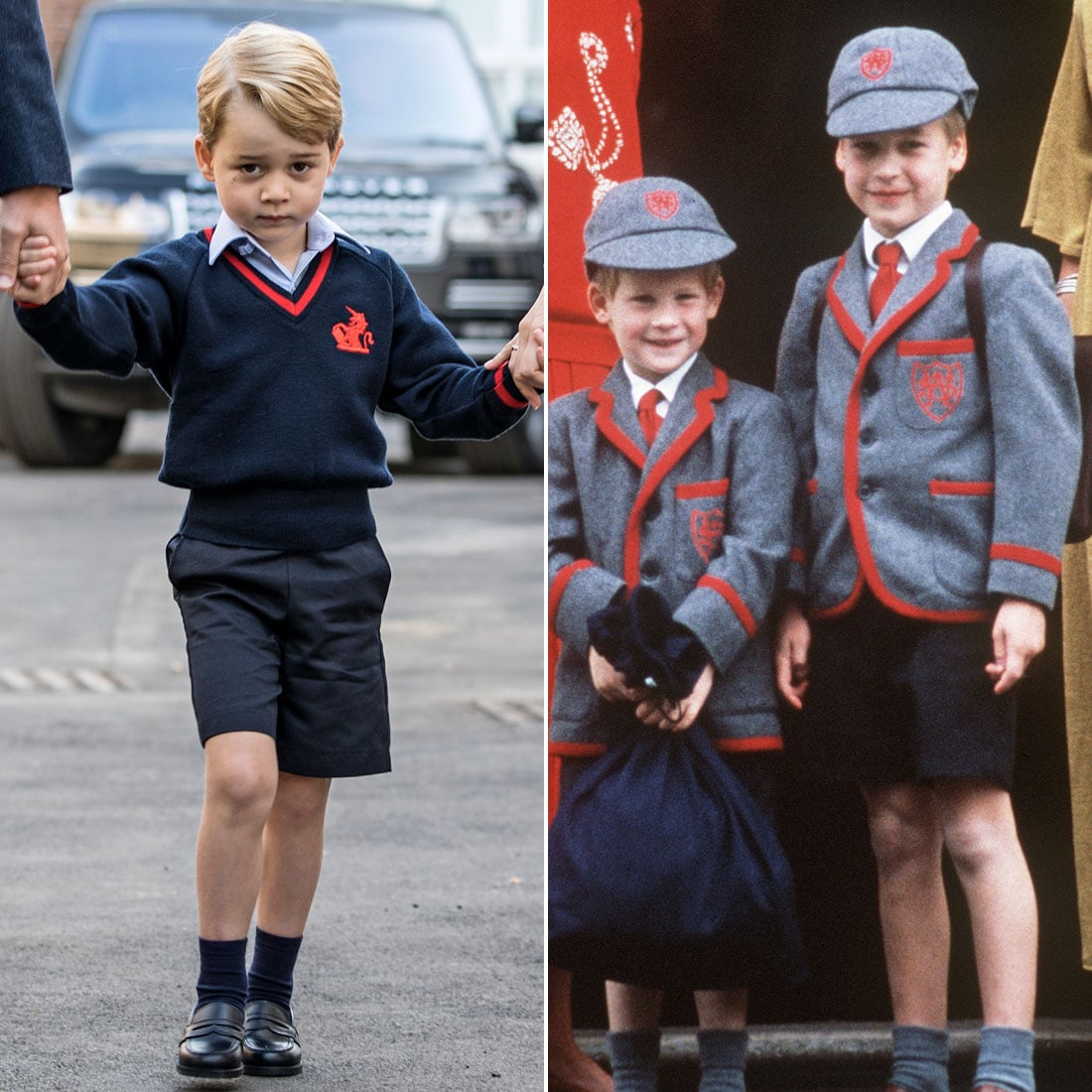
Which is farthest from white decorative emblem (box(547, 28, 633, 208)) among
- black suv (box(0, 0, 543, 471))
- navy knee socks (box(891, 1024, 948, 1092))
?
black suv (box(0, 0, 543, 471))

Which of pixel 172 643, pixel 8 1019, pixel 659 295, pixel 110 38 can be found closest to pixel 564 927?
pixel 659 295

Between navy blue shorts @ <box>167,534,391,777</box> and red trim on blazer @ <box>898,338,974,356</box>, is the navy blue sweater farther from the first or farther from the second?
red trim on blazer @ <box>898,338,974,356</box>

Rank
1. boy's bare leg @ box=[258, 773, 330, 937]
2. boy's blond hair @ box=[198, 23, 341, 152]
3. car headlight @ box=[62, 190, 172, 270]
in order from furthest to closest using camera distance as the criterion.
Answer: car headlight @ box=[62, 190, 172, 270] → boy's bare leg @ box=[258, 773, 330, 937] → boy's blond hair @ box=[198, 23, 341, 152]

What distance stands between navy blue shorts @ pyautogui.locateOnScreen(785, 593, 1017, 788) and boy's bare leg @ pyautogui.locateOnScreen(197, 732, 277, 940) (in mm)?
846

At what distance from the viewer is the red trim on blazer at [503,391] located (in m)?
3.19

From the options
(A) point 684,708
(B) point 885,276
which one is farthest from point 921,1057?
(B) point 885,276

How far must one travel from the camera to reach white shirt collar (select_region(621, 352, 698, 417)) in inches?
108

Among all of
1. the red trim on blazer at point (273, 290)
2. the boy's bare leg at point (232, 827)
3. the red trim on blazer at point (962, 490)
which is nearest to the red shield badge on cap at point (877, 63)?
the red trim on blazer at point (962, 490)

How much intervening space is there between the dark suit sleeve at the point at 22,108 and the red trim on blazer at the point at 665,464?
0.90 meters

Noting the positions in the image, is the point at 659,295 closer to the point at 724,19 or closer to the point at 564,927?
the point at 724,19

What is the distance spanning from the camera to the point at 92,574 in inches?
332

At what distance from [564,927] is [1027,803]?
58cm

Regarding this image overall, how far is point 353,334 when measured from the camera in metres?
3.29

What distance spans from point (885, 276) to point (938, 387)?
0.49 ft
